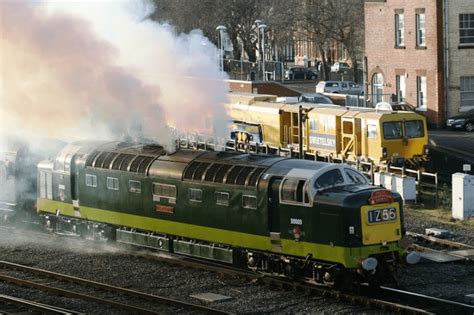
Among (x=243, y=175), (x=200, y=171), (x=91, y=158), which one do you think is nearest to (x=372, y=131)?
(x=91, y=158)

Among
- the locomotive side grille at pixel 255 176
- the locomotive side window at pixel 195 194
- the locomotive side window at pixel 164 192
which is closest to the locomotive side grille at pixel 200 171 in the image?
the locomotive side window at pixel 195 194

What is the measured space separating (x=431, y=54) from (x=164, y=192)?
2986 cm

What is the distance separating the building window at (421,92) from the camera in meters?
52.9

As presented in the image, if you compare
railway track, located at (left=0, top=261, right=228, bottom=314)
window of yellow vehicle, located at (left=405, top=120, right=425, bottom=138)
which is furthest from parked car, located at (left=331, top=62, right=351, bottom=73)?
railway track, located at (left=0, top=261, right=228, bottom=314)

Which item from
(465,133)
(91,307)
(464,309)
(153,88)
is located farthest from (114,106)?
(465,133)

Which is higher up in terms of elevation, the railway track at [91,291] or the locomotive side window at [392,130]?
the locomotive side window at [392,130]

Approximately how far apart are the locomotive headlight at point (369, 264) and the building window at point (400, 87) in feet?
115

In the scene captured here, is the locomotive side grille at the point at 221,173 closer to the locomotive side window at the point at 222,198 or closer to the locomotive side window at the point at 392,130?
the locomotive side window at the point at 222,198

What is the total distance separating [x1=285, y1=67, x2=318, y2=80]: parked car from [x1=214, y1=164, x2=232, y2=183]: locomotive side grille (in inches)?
2343

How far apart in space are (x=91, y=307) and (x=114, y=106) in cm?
963

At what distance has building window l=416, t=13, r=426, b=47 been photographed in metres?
52.4

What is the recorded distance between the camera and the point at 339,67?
8406 centimetres

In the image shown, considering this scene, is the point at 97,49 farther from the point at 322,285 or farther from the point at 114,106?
the point at 322,285

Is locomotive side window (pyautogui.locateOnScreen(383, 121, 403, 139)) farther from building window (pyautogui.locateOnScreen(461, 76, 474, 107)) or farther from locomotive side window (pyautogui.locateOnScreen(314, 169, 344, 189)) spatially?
locomotive side window (pyautogui.locateOnScreen(314, 169, 344, 189))
